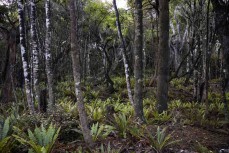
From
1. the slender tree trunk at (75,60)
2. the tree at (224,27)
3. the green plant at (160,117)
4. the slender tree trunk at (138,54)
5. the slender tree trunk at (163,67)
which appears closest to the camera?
the slender tree trunk at (75,60)

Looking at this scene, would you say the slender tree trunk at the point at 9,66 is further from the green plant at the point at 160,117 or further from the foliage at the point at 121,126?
the foliage at the point at 121,126

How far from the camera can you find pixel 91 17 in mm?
22516

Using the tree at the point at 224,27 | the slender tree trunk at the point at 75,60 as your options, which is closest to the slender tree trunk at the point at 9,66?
the slender tree trunk at the point at 75,60

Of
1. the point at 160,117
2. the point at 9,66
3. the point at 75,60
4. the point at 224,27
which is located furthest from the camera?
the point at 9,66

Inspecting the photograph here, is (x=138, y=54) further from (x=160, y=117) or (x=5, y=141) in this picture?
(x=5, y=141)

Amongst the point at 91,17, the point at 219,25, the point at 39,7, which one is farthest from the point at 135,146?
the point at 91,17

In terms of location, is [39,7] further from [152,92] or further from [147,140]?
[147,140]

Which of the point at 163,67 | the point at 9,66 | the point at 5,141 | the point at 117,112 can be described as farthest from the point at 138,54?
the point at 9,66

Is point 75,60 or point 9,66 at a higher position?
point 9,66

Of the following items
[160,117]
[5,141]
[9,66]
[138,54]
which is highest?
[9,66]

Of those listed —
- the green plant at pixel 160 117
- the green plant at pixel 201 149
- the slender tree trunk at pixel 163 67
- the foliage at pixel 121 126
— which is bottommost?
the green plant at pixel 201 149

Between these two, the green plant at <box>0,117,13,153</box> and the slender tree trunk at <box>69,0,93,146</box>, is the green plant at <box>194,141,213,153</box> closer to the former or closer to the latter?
the slender tree trunk at <box>69,0,93,146</box>

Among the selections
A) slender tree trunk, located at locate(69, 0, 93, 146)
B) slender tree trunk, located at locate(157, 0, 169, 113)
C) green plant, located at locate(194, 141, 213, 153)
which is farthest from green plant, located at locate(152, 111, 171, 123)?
slender tree trunk, located at locate(69, 0, 93, 146)

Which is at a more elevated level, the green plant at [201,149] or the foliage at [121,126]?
the foliage at [121,126]
